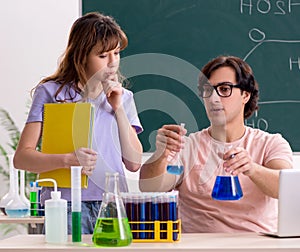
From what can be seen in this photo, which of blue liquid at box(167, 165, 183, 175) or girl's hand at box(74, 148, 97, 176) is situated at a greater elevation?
girl's hand at box(74, 148, 97, 176)

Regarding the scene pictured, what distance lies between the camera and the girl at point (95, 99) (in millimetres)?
2285

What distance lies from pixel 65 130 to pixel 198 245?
58cm

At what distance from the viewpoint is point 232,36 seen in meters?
3.97

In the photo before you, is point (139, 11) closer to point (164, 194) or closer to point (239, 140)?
point (239, 140)

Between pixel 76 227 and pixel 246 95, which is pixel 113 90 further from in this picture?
pixel 246 95

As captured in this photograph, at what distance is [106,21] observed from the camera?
2387 millimetres

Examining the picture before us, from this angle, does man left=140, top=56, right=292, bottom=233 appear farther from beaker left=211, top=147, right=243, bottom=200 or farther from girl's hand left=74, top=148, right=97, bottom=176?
girl's hand left=74, top=148, right=97, bottom=176

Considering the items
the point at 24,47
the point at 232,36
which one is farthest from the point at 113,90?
the point at 24,47

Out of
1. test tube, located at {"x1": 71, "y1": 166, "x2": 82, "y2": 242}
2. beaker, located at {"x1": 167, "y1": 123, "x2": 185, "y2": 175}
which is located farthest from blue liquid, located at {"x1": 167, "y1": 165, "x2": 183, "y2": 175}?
test tube, located at {"x1": 71, "y1": 166, "x2": 82, "y2": 242}

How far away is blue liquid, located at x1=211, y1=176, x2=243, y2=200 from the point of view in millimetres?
2115

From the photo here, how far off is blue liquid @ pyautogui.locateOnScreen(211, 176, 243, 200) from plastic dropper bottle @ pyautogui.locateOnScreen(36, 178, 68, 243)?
48 cm

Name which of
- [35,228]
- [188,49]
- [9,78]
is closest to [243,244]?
[35,228]

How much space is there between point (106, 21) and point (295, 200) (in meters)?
0.89

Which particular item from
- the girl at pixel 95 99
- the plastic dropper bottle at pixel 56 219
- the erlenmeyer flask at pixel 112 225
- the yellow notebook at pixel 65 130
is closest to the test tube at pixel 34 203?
the girl at pixel 95 99
